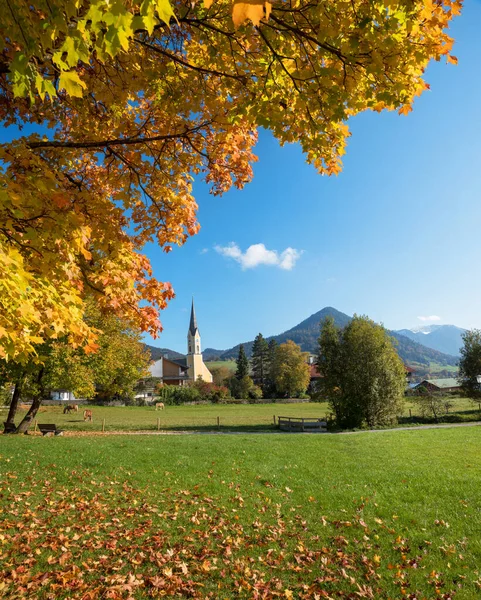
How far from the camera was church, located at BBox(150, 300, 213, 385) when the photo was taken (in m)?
97.8

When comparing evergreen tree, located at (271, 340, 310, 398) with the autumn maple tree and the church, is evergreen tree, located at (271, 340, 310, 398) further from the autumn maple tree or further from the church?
the autumn maple tree

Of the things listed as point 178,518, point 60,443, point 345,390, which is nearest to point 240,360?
point 345,390

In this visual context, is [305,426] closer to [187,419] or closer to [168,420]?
[187,419]

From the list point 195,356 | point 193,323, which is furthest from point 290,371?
point 193,323

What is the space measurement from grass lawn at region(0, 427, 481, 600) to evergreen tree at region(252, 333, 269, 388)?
84147 mm

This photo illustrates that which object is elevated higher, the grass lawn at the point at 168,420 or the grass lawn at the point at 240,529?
the grass lawn at the point at 240,529

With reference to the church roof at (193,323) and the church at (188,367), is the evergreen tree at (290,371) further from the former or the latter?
the church roof at (193,323)

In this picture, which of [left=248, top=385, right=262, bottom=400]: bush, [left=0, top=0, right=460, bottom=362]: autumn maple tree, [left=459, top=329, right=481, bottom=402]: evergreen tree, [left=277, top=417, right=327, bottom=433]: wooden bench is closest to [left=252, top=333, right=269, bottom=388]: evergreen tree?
[left=248, top=385, right=262, bottom=400]: bush

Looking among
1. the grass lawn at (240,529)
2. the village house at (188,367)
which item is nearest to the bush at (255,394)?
the village house at (188,367)

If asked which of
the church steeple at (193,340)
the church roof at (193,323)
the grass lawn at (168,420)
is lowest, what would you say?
the grass lawn at (168,420)

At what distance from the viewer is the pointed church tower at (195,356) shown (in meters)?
108

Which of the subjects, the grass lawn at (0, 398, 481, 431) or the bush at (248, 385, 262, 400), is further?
the bush at (248, 385, 262, 400)

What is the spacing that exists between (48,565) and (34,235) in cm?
446

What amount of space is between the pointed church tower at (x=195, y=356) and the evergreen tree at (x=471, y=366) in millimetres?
77153
